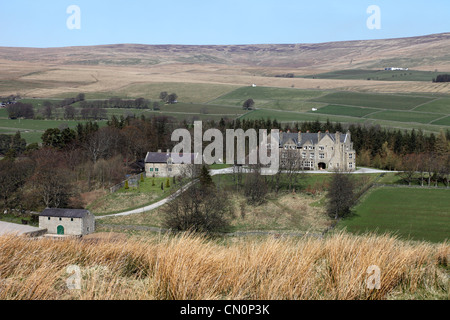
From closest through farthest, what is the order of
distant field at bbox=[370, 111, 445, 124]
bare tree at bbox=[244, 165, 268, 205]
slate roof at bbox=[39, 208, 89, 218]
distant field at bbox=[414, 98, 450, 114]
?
slate roof at bbox=[39, 208, 89, 218] → bare tree at bbox=[244, 165, 268, 205] → distant field at bbox=[370, 111, 445, 124] → distant field at bbox=[414, 98, 450, 114]

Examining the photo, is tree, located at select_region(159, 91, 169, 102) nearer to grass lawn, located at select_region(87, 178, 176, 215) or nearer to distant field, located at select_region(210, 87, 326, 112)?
distant field, located at select_region(210, 87, 326, 112)

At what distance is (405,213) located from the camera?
47.8 metres

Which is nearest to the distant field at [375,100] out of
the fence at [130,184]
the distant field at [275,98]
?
the distant field at [275,98]

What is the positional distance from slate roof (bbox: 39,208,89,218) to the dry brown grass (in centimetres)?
3389

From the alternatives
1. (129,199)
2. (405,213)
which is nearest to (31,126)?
(129,199)

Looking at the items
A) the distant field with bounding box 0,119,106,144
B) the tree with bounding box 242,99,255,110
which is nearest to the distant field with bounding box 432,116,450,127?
the tree with bounding box 242,99,255,110

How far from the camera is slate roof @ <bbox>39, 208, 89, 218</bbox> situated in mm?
43594

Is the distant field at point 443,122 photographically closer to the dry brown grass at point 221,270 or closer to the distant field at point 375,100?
the distant field at point 375,100

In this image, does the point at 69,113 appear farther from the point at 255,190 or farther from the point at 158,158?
the point at 255,190

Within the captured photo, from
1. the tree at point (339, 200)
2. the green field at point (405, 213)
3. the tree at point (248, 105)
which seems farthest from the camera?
the tree at point (248, 105)

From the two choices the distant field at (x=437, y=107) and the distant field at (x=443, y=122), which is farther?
the distant field at (x=437, y=107)

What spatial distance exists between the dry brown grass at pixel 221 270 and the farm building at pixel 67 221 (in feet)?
111

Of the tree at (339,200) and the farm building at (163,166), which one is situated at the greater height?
the farm building at (163,166)

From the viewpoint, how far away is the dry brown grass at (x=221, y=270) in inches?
317
